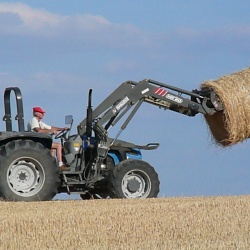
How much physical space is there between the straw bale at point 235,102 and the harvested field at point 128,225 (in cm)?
207

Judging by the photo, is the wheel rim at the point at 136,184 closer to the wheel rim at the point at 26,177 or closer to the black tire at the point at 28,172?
the black tire at the point at 28,172

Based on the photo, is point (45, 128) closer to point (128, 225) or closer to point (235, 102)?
point (235, 102)

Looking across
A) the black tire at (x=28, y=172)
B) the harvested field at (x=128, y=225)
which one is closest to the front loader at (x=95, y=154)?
the black tire at (x=28, y=172)

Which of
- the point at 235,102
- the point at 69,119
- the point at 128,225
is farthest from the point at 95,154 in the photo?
the point at 128,225

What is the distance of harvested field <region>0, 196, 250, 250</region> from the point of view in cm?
1162

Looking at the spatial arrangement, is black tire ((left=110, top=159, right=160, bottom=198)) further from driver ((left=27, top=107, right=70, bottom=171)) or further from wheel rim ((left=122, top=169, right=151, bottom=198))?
driver ((left=27, top=107, right=70, bottom=171))

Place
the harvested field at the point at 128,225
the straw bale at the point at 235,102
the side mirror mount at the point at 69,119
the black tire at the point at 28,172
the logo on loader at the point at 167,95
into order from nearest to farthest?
the harvested field at the point at 128,225, the black tire at the point at 28,172, the straw bale at the point at 235,102, the side mirror mount at the point at 69,119, the logo on loader at the point at 167,95

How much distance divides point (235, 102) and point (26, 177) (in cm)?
381

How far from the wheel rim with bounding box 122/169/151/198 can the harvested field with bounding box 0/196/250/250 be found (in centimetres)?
188

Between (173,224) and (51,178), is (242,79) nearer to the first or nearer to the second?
(51,178)

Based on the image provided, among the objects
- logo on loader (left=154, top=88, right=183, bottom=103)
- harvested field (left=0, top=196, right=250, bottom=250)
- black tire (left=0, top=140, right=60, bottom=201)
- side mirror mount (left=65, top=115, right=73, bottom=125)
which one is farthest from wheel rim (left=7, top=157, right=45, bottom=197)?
logo on loader (left=154, top=88, right=183, bottom=103)

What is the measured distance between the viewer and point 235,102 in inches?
690

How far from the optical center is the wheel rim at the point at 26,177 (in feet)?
55.9

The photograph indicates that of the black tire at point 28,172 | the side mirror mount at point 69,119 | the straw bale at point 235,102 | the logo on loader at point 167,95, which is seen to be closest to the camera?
the black tire at point 28,172
